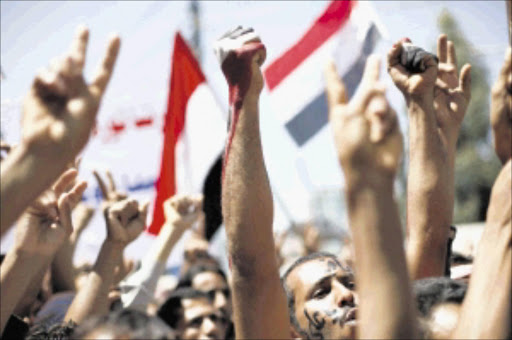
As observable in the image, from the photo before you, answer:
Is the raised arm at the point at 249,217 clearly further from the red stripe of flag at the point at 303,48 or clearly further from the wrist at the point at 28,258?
the red stripe of flag at the point at 303,48

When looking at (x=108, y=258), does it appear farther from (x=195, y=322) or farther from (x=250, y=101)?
(x=250, y=101)

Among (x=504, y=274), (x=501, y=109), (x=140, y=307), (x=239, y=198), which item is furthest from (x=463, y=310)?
(x=140, y=307)

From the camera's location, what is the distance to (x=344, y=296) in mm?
3451

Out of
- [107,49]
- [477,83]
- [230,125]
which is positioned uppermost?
[107,49]

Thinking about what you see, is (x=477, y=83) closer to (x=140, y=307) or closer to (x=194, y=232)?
(x=194, y=232)

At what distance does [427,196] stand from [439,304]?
2.84 ft

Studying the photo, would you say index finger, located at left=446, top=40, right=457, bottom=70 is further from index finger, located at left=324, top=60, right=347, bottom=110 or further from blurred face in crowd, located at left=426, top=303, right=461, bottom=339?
index finger, located at left=324, top=60, right=347, bottom=110

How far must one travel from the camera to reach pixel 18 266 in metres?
2.76

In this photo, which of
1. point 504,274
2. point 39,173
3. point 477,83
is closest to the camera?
point 39,173

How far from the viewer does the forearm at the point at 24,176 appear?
6.12ft

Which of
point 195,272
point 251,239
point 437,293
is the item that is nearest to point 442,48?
point 437,293

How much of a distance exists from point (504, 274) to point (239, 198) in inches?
38.1

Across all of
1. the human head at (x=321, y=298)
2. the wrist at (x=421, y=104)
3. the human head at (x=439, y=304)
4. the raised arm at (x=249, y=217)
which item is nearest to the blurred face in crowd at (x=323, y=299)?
the human head at (x=321, y=298)

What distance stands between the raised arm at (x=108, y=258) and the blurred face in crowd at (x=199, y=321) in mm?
817
